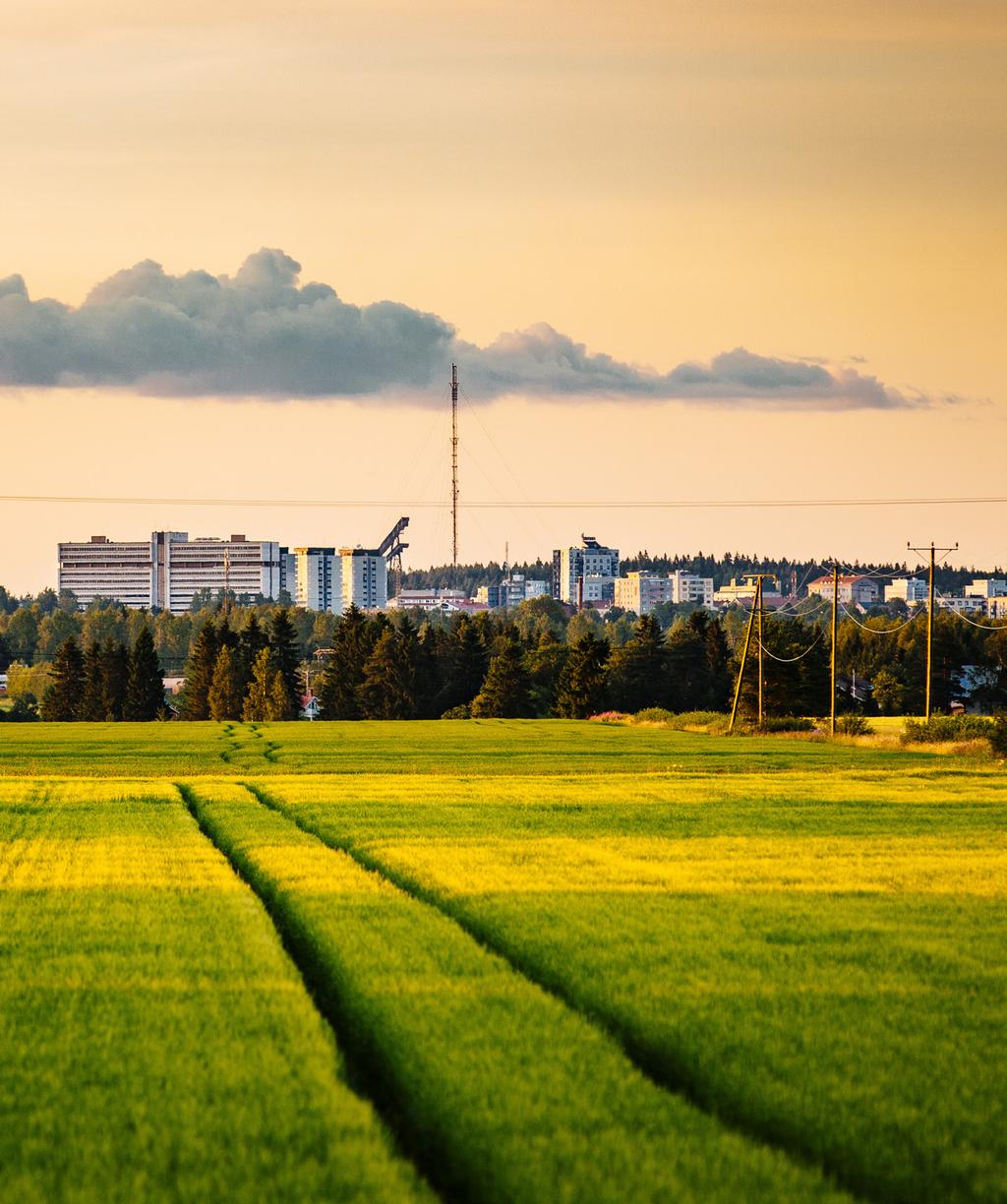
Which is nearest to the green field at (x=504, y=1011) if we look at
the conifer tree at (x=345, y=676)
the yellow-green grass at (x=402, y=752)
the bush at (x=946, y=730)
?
the yellow-green grass at (x=402, y=752)

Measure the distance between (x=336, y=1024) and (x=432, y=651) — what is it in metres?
146

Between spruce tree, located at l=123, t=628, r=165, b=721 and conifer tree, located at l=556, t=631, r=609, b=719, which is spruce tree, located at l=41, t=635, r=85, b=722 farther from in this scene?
conifer tree, located at l=556, t=631, r=609, b=719

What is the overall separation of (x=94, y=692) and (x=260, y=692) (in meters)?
18.7

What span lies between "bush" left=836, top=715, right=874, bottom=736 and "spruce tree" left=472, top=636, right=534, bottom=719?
6256 centimetres

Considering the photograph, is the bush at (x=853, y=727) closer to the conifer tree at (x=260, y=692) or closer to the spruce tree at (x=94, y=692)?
the conifer tree at (x=260, y=692)

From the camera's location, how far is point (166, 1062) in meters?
13.0

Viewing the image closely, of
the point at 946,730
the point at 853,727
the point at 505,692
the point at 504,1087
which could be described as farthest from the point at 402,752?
the point at 505,692

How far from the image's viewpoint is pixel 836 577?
304 ft

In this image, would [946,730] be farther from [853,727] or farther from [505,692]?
[505,692]

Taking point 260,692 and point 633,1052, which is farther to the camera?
point 260,692

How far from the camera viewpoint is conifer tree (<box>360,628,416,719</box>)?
15425 centimetres

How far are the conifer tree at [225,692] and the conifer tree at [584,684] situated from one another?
3618cm

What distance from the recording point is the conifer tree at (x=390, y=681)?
154250 mm

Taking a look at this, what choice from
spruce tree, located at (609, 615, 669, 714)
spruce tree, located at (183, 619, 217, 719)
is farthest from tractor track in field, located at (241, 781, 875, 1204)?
spruce tree, located at (183, 619, 217, 719)
